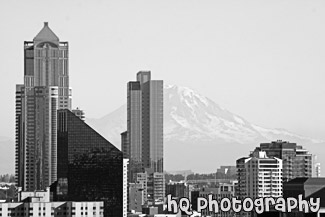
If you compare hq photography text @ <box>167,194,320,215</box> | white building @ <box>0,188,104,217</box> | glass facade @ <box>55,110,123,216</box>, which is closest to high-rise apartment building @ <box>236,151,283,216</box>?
glass facade @ <box>55,110,123,216</box>

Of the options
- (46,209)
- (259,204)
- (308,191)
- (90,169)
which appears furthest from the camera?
(90,169)

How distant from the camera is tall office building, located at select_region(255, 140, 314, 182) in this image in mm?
94688

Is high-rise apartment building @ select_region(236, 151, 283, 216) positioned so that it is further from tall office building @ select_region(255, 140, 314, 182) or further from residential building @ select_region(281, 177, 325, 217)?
residential building @ select_region(281, 177, 325, 217)

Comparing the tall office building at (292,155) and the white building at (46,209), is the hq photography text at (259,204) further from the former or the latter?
the tall office building at (292,155)

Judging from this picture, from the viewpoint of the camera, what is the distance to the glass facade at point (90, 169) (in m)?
73.4

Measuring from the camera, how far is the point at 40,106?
108312mm

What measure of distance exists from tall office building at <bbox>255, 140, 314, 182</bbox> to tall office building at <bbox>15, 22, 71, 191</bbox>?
46.5 ft

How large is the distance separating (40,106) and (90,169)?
32.0 metres

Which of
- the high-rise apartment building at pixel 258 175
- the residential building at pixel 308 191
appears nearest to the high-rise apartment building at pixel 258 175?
the high-rise apartment building at pixel 258 175

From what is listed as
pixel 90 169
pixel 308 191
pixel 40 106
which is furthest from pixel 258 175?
pixel 308 191

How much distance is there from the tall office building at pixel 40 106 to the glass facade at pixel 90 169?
10636 millimetres

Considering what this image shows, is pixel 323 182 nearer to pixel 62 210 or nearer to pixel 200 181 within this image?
pixel 62 210

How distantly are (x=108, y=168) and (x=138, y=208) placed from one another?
16.4 meters

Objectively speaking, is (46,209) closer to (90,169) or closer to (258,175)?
(90,169)
